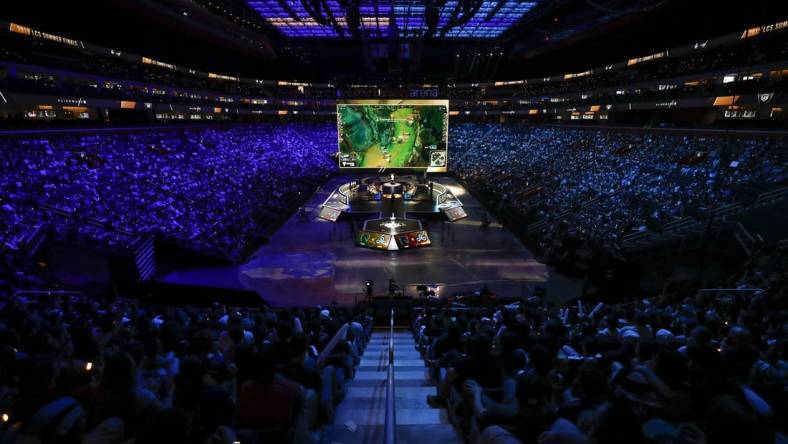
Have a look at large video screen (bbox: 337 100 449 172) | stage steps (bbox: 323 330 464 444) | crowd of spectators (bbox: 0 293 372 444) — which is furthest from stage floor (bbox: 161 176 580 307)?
crowd of spectators (bbox: 0 293 372 444)

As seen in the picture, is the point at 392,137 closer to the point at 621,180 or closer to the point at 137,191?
the point at 621,180

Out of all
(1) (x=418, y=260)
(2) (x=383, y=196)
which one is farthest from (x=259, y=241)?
(2) (x=383, y=196)

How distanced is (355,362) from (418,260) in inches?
557

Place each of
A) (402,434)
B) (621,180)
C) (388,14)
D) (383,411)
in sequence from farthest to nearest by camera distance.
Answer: (388,14) → (621,180) → (383,411) → (402,434)

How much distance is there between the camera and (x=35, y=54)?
1027 inches

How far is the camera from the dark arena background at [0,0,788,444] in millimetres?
3277

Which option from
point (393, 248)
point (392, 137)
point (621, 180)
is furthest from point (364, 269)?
point (621, 180)

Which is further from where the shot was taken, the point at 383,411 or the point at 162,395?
the point at 383,411

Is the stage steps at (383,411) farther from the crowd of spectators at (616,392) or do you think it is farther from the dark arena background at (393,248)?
the crowd of spectators at (616,392)

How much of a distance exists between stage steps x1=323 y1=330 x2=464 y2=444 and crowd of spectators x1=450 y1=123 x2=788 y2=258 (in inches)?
519

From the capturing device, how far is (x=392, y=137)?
112 ft

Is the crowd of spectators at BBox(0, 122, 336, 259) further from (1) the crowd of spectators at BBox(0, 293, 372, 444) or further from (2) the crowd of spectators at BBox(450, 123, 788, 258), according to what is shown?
(2) the crowd of spectators at BBox(450, 123, 788, 258)

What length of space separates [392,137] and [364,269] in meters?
16.8

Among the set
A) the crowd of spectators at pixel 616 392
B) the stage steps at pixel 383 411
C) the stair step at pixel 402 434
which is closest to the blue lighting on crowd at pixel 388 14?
the stage steps at pixel 383 411
